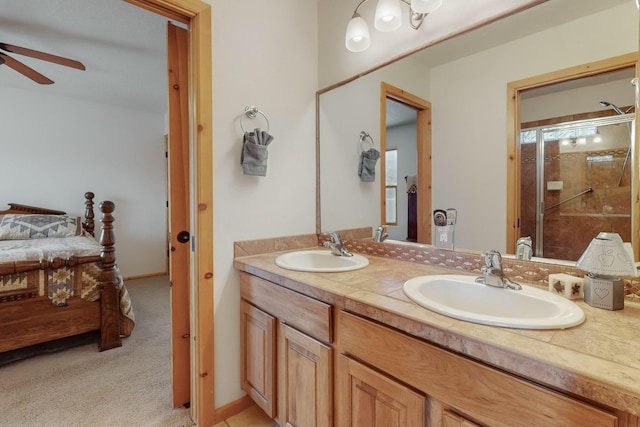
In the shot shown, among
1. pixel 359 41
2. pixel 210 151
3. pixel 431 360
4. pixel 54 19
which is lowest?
pixel 431 360

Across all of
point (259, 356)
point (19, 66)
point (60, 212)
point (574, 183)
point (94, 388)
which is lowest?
point (94, 388)

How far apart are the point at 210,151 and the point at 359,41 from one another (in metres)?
0.95

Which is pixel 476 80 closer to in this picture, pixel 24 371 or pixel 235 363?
pixel 235 363

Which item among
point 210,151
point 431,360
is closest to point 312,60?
point 210,151

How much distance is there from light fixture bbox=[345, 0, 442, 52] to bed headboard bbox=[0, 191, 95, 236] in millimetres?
3771

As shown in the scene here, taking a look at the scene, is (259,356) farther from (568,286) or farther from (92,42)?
(92,42)

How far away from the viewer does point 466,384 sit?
2.41ft

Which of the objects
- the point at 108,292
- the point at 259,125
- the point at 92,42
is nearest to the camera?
the point at 259,125

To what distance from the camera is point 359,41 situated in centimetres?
161

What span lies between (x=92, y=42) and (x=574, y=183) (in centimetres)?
329

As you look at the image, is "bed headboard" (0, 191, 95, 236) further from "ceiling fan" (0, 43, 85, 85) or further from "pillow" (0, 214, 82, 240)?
"ceiling fan" (0, 43, 85, 85)

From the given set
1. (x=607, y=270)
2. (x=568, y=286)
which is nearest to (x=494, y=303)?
(x=568, y=286)

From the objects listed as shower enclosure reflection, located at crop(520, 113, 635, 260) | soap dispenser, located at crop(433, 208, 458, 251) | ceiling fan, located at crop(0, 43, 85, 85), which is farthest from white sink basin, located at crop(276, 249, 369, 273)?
ceiling fan, located at crop(0, 43, 85, 85)

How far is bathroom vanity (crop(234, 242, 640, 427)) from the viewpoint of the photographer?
59 cm
